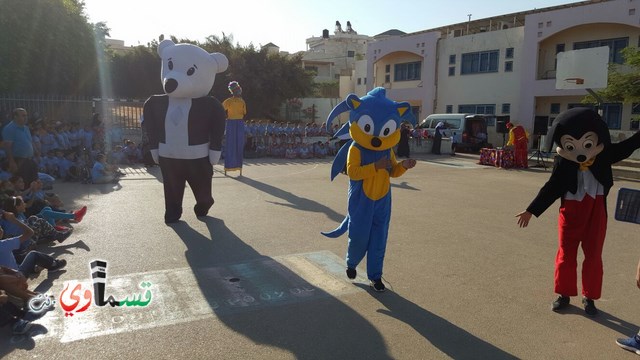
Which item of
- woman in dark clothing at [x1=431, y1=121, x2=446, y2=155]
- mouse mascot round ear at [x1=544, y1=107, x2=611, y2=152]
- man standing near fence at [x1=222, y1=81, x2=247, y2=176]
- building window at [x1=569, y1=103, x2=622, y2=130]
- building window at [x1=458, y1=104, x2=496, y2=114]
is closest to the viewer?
mouse mascot round ear at [x1=544, y1=107, x2=611, y2=152]

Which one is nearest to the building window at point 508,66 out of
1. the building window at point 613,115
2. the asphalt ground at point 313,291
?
the building window at point 613,115

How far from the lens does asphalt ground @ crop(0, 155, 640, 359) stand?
3678 millimetres

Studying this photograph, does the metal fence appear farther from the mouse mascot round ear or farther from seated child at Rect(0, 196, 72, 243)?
the mouse mascot round ear

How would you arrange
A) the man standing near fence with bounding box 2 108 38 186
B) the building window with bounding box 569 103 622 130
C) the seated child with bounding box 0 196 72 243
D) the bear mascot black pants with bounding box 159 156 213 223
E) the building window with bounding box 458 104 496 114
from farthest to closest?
the building window with bounding box 458 104 496 114 → the building window with bounding box 569 103 622 130 → the man standing near fence with bounding box 2 108 38 186 → the bear mascot black pants with bounding box 159 156 213 223 → the seated child with bounding box 0 196 72 243

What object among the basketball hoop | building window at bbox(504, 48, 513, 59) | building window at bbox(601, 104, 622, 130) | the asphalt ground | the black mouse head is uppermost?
building window at bbox(504, 48, 513, 59)

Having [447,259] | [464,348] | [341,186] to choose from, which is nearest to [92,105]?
[341,186]

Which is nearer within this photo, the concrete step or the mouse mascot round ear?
the mouse mascot round ear

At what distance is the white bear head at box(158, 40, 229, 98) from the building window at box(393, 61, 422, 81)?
86.3ft

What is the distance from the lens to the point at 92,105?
16.9 metres

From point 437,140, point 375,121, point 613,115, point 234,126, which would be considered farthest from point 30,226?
point 613,115

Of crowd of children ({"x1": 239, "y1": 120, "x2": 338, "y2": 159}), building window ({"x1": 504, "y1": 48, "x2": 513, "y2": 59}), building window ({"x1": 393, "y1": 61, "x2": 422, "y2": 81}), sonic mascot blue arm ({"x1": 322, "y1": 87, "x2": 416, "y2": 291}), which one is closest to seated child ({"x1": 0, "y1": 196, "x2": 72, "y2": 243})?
sonic mascot blue arm ({"x1": 322, "y1": 87, "x2": 416, "y2": 291})

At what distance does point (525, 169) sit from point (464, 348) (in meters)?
13.9

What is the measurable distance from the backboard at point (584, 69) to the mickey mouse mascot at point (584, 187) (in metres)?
12.8

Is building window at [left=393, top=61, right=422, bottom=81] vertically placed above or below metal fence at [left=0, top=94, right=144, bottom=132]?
above
